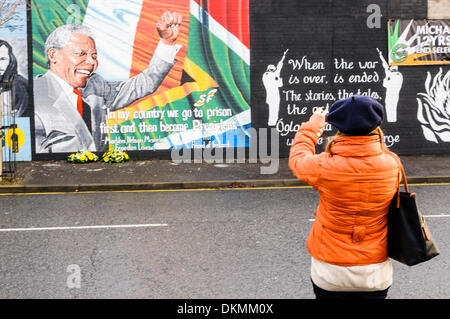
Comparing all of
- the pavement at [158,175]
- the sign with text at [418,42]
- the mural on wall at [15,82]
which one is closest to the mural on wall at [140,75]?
the mural on wall at [15,82]

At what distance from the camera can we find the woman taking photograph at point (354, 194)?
3.22 meters

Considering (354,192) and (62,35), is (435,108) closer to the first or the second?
(62,35)

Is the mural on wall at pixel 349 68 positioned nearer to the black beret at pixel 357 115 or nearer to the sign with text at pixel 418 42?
the sign with text at pixel 418 42

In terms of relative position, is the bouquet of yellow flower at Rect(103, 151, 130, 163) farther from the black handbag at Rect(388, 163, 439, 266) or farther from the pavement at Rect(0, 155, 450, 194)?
the black handbag at Rect(388, 163, 439, 266)

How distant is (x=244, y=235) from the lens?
7398mm

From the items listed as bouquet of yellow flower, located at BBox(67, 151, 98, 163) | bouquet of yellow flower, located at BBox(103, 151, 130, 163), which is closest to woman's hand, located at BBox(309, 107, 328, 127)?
bouquet of yellow flower, located at BBox(103, 151, 130, 163)

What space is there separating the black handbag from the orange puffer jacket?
74 mm

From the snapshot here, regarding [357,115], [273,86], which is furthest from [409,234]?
[273,86]

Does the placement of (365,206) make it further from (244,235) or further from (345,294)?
(244,235)

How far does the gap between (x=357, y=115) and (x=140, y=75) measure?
11211mm

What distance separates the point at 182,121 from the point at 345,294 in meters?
11.0

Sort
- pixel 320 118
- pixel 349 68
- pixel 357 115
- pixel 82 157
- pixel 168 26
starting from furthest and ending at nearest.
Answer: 1. pixel 349 68
2. pixel 168 26
3. pixel 82 157
4. pixel 320 118
5. pixel 357 115

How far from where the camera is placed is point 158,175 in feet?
39.4
